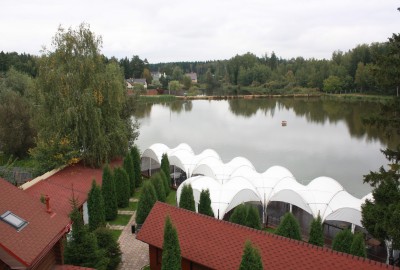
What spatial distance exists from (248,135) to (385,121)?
2914 centimetres

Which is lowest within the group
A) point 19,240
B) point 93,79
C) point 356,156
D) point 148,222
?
point 356,156

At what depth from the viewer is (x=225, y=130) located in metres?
43.8

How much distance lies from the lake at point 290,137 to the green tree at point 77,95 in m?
12.0

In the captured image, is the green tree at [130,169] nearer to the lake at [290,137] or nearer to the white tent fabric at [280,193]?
the white tent fabric at [280,193]

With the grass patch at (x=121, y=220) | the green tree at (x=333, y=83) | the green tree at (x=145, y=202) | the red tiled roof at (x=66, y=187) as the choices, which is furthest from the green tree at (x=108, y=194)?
the green tree at (x=333, y=83)

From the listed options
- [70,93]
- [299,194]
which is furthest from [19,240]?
[70,93]

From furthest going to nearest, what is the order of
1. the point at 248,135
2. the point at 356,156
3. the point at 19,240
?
1. the point at 248,135
2. the point at 356,156
3. the point at 19,240

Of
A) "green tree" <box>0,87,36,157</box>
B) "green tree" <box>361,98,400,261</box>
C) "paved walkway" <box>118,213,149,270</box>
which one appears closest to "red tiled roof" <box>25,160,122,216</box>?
"paved walkway" <box>118,213,149,270</box>

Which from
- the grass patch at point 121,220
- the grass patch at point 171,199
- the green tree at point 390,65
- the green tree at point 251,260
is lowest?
the grass patch at point 171,199

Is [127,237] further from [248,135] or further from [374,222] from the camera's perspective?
[248,135]

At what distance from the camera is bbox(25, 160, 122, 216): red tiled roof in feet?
48.9

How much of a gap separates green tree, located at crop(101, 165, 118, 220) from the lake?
39.3 feet

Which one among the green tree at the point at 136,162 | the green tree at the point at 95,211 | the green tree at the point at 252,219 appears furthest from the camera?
the green tree at the point at 136,162

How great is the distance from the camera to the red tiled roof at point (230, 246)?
871cm
